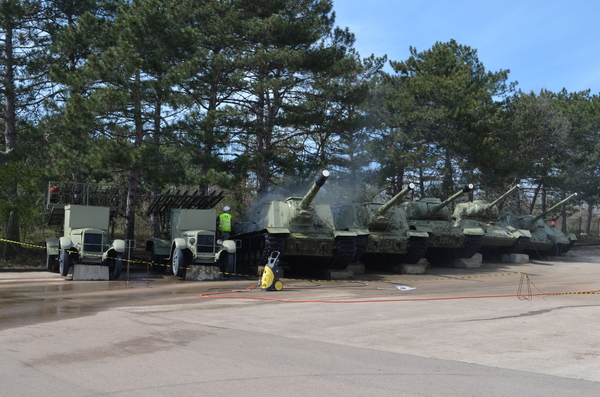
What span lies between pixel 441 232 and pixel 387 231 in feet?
9.33

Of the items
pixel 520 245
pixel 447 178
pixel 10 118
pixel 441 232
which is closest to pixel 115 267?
pixel 10 118

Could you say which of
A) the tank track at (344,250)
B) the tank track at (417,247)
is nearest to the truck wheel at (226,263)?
the tank track at (344,250)

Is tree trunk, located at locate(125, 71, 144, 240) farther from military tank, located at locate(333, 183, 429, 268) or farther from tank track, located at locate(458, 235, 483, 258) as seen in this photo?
tank track, located at locate(458, 235, 483, 258)

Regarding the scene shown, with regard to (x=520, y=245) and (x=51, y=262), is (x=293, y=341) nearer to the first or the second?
(x=51, y=262)

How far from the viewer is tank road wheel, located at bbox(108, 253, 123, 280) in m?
15.9

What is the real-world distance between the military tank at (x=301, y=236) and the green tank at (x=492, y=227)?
317 inches

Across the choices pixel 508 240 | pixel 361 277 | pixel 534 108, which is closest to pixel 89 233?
pixel 361 277

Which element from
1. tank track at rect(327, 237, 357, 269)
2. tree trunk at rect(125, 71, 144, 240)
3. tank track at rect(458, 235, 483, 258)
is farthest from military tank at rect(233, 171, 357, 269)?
tank track at rect(458, 235, 483, 258)

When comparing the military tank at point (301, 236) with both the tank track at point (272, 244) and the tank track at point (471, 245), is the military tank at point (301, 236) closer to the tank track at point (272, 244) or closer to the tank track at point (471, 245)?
the tank track at point (272, 244)

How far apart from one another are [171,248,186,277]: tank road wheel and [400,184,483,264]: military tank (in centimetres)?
899

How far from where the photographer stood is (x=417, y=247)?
19828 millimetres

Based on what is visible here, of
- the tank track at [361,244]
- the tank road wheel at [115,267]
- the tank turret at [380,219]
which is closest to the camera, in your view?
the tank road wheel at [115,267]

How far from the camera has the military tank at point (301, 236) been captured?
17109 millimetres

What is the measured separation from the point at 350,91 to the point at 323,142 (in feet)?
9.67
